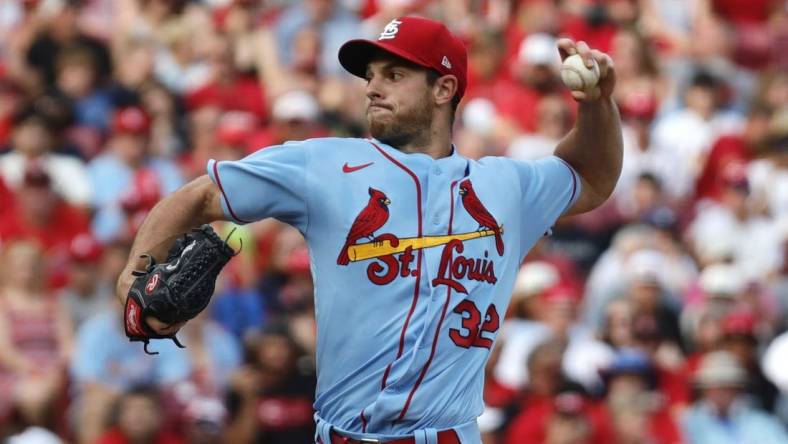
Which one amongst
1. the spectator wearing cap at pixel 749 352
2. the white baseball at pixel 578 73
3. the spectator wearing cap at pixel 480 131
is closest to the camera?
the white baseball at pixel 578 73

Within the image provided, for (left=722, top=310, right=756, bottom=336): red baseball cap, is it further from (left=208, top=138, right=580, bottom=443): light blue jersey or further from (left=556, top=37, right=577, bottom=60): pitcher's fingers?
(left=208, top=138, right=580, bottom=443): light blue jersey

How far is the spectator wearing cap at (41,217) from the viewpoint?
9398mm

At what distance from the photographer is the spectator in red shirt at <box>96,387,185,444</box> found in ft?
25.7

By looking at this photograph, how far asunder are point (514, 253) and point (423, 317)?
464 mm

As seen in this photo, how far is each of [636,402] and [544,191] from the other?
11.1 feet

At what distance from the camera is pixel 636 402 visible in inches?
320

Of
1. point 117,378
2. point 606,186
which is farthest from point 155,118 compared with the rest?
point 606,186

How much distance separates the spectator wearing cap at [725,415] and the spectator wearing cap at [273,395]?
2066 mm

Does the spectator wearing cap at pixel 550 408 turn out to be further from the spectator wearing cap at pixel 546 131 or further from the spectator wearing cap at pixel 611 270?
the spectator wearing cap at pixel 546 131

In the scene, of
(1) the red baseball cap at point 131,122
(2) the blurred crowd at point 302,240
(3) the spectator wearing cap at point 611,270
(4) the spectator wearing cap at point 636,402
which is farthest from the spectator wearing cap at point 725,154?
(1) the red baseball cap at point 131,122

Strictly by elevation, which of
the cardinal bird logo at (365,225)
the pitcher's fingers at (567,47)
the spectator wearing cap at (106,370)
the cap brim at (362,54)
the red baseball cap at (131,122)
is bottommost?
the spectator wearing cap at (106,370)

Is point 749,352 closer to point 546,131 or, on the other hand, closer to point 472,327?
point 546,131

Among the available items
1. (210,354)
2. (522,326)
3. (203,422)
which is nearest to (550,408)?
(522,326)

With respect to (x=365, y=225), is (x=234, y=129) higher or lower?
lower
